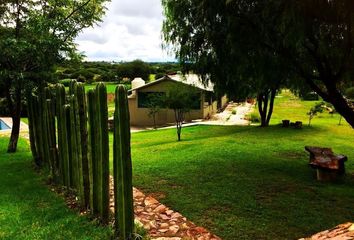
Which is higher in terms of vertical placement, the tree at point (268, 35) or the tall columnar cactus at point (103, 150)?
the tree at point (268, 35)

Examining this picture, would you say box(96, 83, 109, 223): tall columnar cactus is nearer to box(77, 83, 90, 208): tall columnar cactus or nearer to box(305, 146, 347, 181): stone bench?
box(77, 83, 90, 208): tall columnar cactus

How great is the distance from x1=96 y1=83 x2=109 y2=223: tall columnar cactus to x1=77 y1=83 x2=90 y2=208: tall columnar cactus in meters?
0.82

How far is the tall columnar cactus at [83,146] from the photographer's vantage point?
768 cm

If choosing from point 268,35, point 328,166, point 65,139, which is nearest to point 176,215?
point 65,139

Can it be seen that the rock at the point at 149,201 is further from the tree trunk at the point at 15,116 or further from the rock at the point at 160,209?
the tree trunk at the point at 15,116

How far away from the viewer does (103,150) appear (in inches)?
269

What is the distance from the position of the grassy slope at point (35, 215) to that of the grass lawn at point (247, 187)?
2081 millimetres

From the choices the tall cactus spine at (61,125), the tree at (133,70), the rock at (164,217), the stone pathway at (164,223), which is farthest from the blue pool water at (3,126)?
the tree at (133,70)

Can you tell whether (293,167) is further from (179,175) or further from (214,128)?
(214,128)

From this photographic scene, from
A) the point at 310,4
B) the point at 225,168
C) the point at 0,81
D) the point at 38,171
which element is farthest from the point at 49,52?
the point at 310,4

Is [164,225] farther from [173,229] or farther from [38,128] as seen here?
[38,128]

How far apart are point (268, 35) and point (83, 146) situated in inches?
192

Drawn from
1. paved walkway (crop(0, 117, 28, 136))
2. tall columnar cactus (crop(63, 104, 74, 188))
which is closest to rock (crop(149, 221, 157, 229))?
tall columnar cactus (crop(63, 104, 74, 188))

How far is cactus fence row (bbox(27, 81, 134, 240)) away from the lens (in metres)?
6.08
